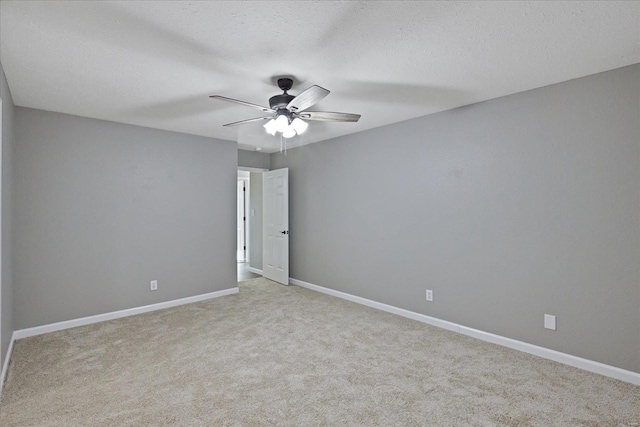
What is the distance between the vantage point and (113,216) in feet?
13.4

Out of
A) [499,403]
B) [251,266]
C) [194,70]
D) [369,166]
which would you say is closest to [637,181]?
[499,403]

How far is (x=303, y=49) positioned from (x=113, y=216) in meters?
3.29

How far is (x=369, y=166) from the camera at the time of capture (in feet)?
14.9

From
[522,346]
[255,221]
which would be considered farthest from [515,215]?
[255,221]

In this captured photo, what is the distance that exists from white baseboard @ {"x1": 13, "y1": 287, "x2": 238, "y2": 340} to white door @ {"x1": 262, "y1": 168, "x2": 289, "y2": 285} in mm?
1086

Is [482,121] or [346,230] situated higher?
[482,121]

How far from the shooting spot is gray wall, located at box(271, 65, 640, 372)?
2586 millimetres

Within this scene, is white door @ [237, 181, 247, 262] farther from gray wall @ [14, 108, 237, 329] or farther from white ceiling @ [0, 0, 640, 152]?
white ceiling @ [0, 0, 640, 152]

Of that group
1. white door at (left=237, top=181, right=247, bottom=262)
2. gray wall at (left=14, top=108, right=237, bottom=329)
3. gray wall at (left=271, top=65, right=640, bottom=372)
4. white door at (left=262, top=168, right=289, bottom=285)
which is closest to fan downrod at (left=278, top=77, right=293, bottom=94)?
gray wall at (left=271, top=65, right=640, bottom=372)

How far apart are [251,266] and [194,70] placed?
5.16 meters

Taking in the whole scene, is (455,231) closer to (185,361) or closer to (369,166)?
(369,166)

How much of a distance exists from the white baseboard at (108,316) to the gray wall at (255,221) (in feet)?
5.88

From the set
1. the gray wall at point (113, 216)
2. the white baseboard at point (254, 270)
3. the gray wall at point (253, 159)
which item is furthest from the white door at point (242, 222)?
the gray wall at point (113, 216)

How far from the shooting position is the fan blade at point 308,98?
230cm
